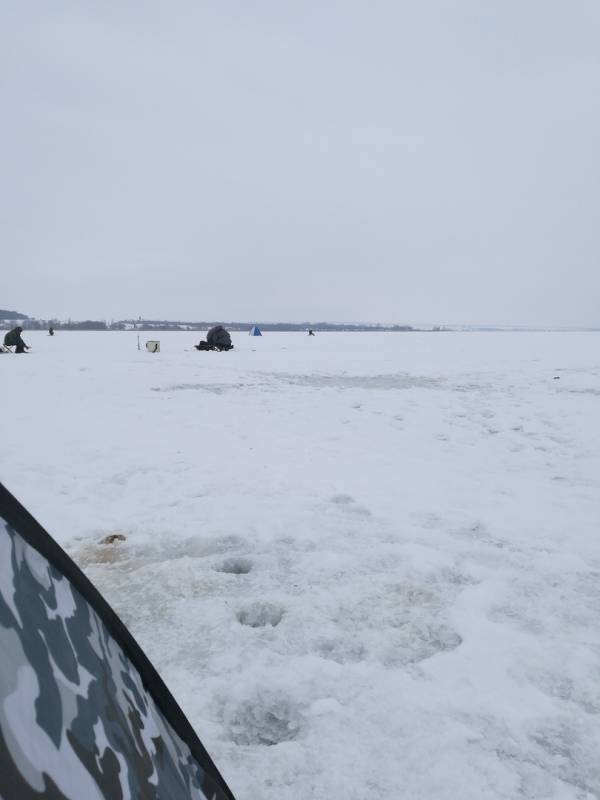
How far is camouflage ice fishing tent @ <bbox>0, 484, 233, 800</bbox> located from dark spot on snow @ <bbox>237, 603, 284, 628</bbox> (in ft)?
3.50

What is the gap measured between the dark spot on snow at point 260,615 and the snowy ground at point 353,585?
13 millimetres

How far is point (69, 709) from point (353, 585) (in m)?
2.01

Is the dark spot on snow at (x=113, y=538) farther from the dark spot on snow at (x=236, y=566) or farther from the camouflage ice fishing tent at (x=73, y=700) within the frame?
the camouflage ice fishing tent at (x=73, y=700)

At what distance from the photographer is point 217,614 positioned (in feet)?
8.00

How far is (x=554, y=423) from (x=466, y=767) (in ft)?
20.9

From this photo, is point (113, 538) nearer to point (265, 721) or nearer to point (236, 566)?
point (236, 566)

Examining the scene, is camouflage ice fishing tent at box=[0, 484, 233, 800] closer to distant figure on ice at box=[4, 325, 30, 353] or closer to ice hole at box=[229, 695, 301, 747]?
ice hole at box=[229, 695, 301, 747]

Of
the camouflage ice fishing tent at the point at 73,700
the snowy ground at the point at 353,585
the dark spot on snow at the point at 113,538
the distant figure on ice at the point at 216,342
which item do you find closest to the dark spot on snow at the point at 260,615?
the snowy ground at the point at 353,585

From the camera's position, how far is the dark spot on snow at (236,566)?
2924 millimetres

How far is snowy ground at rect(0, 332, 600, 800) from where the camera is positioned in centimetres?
167

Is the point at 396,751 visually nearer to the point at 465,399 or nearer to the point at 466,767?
the point at 466,767

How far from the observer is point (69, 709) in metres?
0.92

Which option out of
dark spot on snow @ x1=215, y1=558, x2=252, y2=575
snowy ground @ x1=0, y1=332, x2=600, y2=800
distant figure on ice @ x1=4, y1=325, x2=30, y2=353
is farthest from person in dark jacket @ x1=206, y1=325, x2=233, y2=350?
dark spot on snow @ x1=215, y1=558, x2=252, y2=575

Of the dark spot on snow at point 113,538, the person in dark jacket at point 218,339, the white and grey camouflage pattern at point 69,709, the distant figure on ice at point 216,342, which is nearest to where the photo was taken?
the white and grey camouflage pattern at point 69,709
